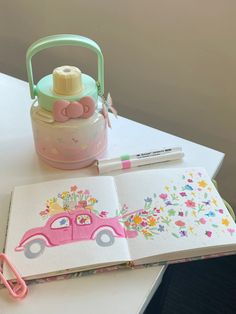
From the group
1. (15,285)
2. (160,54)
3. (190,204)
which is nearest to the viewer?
(15,285)

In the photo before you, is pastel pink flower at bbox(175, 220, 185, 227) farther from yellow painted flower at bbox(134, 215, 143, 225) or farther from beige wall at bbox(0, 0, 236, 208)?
beige wall at bbox(0, 0, 236, 208)

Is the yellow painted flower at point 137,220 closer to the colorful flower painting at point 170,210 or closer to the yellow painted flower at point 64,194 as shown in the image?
the colorful flower painting at point 170,210

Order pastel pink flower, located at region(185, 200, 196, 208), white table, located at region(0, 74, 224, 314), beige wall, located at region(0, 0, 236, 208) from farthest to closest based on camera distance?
beige wall, located at region(0, 0, 236, 208)
pastel pink flower, located at region(185, 200, 196, 208)
white table, located at region(0, 74, 224, 314)

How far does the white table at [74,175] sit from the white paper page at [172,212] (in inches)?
1.6

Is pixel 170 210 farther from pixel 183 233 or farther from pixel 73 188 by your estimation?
pixel 73 188

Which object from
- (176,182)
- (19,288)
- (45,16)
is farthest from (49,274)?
(45,16)

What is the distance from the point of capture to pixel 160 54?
1.25 metres

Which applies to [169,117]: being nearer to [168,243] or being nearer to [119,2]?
[119,2]

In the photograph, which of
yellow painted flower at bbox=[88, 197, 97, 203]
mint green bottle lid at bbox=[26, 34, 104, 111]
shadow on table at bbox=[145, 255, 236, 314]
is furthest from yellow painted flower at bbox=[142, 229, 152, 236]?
shadow on table at bbox=[145, 255, 236, 314]

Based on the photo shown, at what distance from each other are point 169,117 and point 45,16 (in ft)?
1.65

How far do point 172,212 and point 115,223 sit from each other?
10 centimetres

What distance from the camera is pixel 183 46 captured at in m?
1.21

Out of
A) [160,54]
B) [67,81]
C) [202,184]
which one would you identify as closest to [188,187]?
[202,184]

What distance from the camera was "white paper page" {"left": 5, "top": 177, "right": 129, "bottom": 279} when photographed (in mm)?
631
